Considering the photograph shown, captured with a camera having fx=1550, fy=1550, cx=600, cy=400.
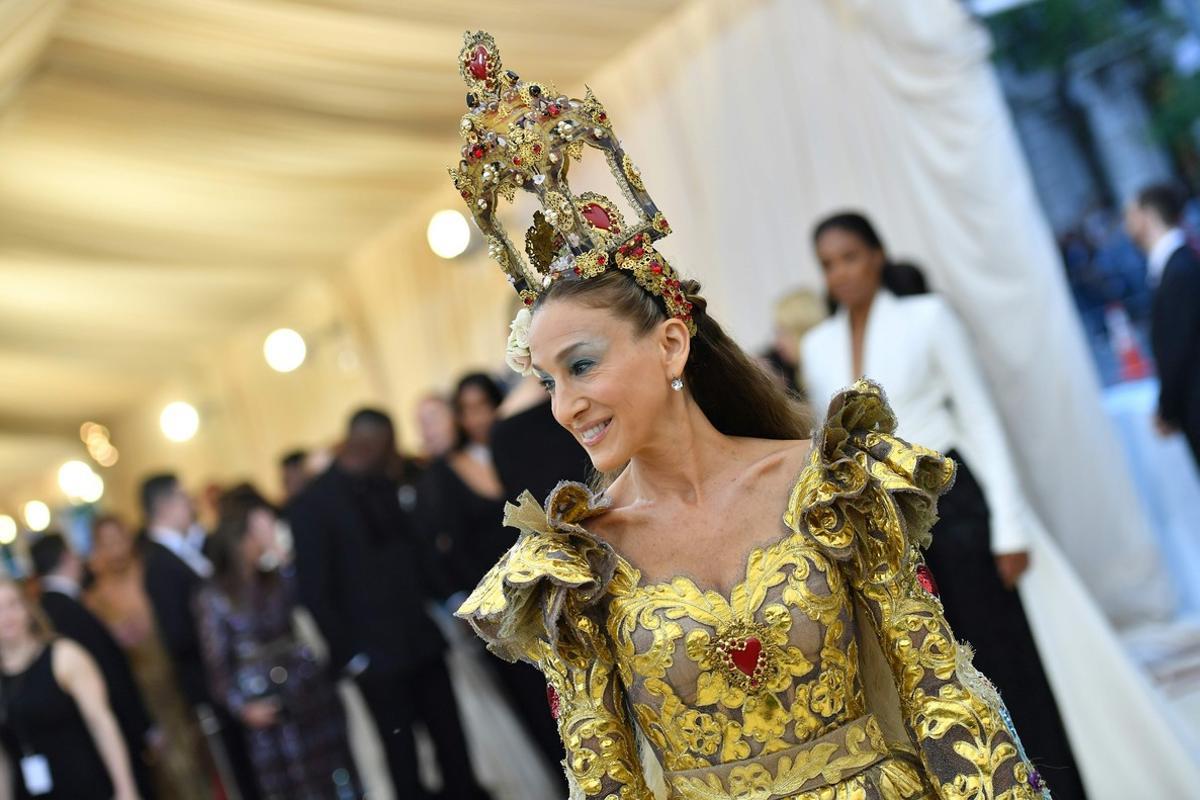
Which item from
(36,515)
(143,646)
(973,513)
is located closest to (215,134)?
(143,646)

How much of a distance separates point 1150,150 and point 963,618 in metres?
7.10

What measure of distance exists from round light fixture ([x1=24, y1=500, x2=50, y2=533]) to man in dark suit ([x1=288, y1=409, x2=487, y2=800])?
13.2 metres

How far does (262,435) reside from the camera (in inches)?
591

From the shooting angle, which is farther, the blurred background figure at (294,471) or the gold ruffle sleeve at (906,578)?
the blurred background figure at (294,471)

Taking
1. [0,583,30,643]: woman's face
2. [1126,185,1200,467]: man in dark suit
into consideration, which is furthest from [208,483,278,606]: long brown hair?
[1126,185,1200,467]: man in dark suit

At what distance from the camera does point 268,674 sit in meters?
7.32

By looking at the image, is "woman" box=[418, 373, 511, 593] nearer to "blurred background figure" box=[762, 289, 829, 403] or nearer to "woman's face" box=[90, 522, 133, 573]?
"blurred background figure" box=[762, 289, 829, 403]

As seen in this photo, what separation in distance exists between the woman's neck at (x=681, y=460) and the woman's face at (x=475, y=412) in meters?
3.98

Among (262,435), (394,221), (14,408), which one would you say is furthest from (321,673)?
(14,408)

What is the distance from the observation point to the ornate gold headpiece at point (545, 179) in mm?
2477

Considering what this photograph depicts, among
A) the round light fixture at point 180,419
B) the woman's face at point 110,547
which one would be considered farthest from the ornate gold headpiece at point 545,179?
the round light fixture at point 180,419

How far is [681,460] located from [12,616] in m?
4.54

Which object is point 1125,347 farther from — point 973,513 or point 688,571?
point 688,571

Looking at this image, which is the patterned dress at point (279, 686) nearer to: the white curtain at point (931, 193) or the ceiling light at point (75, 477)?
the white curtain at point (931, 193)
